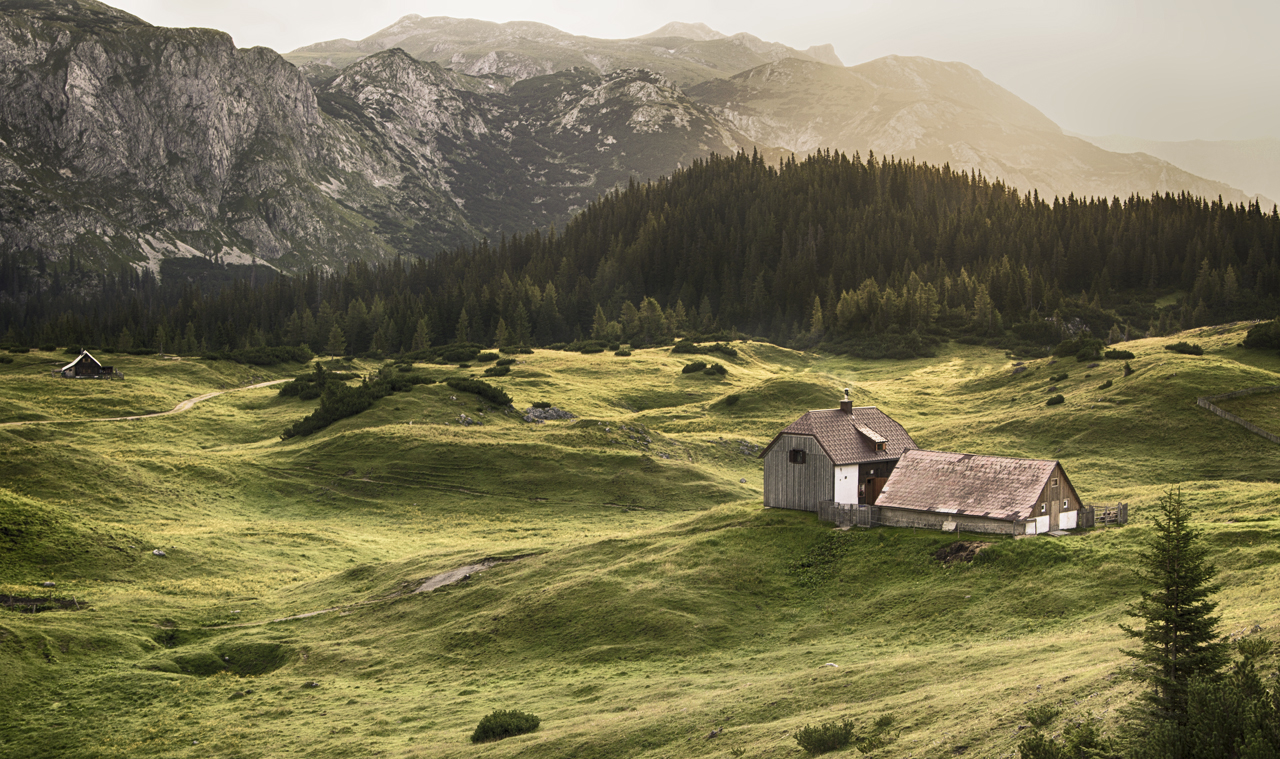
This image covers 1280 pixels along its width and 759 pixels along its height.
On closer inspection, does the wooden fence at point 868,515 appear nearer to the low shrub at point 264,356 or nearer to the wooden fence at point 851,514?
the wooden fence at point 851,514

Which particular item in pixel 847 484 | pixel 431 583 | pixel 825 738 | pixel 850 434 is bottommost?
pixel 431 583

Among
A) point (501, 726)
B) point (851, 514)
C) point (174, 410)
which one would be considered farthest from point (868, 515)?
point (174, 410)

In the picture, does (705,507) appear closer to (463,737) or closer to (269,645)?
(269,645)

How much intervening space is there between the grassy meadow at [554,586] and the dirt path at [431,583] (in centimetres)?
47

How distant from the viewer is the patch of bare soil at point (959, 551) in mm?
44438

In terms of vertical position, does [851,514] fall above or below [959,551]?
above

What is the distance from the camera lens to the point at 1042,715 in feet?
68.3

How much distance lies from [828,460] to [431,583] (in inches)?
986

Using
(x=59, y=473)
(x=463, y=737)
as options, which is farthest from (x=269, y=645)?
(x=59, y=473)

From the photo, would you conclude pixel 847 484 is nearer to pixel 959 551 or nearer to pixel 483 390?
pixel 959 551

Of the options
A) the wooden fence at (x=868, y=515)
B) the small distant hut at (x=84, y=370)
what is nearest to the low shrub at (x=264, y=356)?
the small distant hut at (x=84, y=370)

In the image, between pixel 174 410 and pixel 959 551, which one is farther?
pixel 174 410

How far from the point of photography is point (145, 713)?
37062 millimetres

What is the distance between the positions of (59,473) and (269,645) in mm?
37990
